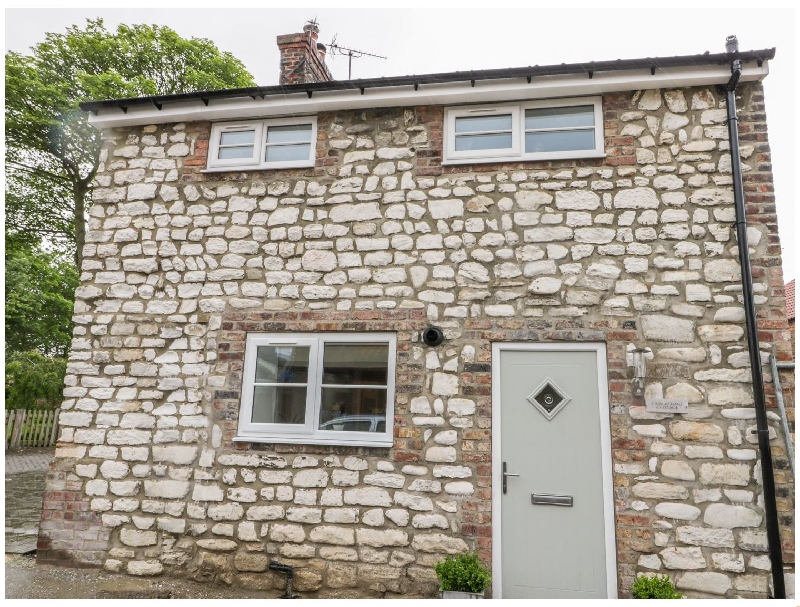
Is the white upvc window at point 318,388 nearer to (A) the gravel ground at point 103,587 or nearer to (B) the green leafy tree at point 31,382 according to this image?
(A) the gravel ground at point 103,587

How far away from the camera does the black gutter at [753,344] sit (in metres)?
4.14

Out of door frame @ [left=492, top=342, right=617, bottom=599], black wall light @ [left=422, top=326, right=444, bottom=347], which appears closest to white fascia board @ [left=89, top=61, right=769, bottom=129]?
black wall light @ [left=422, top=326, right=444, bottom=347]

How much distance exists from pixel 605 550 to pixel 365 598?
2182mm

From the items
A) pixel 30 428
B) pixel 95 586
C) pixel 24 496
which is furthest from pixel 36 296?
pixel 95 586

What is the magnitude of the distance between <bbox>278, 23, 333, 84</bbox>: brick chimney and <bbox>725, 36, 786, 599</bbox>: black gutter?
4882 millimetres

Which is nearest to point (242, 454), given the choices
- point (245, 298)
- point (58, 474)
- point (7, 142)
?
point (245, 298)

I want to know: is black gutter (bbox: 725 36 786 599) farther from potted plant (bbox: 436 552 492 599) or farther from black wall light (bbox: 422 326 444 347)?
black wall light (bbox: 422 326 444 347)

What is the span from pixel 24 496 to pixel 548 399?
860 centimetres

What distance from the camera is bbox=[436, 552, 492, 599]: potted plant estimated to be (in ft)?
13.7

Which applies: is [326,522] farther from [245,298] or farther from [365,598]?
[245,298]

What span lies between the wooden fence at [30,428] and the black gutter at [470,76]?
11.1 meters

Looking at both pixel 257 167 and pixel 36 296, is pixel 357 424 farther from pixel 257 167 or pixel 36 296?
pixel 36 296

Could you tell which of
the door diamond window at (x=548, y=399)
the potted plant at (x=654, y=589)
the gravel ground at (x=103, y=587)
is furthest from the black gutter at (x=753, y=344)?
the gravel ground at (x=103, y=587)

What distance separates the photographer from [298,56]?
6.83 m
